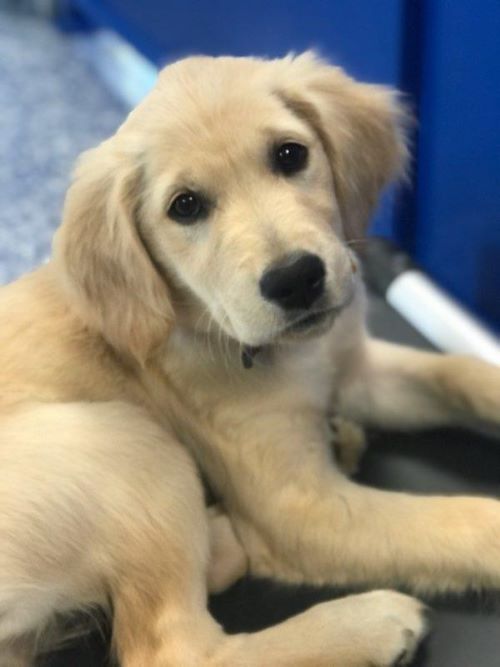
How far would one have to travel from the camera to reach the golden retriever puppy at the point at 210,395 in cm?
124

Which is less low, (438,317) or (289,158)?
(289,158)

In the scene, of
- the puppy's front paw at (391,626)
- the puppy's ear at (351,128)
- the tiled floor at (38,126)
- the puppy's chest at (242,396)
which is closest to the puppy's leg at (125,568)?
the puppy's front paw at (391,626)

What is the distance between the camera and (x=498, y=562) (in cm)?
127

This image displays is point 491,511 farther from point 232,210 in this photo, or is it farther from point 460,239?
point 460,239

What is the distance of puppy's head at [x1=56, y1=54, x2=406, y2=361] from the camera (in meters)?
1.22

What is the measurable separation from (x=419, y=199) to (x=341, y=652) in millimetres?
1121

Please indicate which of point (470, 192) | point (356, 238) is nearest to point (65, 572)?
point (356, 238)

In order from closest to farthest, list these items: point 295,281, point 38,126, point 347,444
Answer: point 295,281
point 347,444
point 38,126

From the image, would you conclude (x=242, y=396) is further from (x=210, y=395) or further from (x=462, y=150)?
(x=462, y=150)

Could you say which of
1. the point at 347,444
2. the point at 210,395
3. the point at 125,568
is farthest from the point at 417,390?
the point at 125,568

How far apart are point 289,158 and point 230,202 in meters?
0.11

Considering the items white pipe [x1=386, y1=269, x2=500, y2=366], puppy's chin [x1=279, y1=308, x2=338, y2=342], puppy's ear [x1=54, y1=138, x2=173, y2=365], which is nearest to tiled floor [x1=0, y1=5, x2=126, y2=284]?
white pipe [x1=386, y1=269, x2=500, y2=366]

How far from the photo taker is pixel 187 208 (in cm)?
131

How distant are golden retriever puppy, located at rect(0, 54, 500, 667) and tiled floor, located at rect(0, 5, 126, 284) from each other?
4.35 ft
